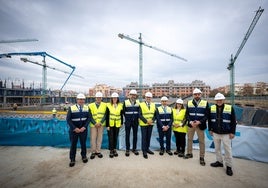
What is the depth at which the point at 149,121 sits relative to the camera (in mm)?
5125

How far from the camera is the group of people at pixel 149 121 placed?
4.31m

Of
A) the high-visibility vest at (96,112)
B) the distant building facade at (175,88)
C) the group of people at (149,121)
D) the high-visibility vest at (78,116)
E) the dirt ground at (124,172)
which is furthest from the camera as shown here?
the distant building facade at (175,88)

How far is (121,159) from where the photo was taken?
15.9ft

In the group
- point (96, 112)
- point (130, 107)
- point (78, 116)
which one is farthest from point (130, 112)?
point (78, 116)

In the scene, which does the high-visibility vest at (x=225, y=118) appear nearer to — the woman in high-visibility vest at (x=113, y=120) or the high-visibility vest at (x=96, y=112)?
the woman in high-visibility vest at (x=113, y=120)

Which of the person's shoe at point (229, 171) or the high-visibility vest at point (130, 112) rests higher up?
the high-visibility vest at point (130, 112)

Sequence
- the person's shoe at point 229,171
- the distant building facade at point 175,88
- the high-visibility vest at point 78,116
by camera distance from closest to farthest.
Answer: the person's shoe at point 229,171, the high-visibility vest at point 78,116, the distant building facade at point 175,88

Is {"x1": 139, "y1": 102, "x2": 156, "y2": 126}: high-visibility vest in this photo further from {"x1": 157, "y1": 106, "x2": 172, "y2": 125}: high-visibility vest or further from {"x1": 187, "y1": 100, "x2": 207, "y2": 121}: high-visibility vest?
{"x1": 187, "y1": 100, "x2": 207, "y2": 121}: high-visibility vest

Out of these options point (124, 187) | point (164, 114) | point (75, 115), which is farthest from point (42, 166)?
point (164, 114)

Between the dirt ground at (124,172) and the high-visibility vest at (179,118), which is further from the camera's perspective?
the high-visibility vest at (179,118)

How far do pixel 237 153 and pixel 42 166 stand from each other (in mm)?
6095

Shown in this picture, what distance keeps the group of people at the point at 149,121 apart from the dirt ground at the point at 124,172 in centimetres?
34

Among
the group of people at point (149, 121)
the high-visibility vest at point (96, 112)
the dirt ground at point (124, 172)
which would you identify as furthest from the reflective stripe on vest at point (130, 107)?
the dirt ground at point (124, 172)

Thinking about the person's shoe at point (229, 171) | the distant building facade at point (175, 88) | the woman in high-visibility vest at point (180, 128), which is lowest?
the person's shoe at point (229, 171)
